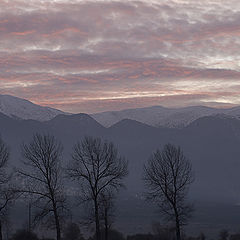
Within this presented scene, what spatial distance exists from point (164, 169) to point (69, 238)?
29533mm

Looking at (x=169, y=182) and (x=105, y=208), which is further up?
(x=169, y=182)

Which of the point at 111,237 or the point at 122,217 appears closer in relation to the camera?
the point at 111,237

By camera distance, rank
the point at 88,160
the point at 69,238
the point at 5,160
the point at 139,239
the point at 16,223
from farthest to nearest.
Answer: the point at 16,223 < the point at 69,238 < the point at 139,239 < the point at 88,160 < the point at 5,160

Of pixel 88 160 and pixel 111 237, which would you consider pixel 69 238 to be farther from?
pixel 88 160

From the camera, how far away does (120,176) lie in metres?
49.9

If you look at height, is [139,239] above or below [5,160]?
below

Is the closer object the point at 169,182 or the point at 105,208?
the point at 169,182

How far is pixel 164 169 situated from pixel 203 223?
131528mm

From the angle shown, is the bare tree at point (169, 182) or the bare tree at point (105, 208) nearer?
the bare tree at point (169, 182)

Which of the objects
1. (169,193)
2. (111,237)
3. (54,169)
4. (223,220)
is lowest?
(223,220)

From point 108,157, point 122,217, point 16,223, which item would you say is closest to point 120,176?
point 108,157

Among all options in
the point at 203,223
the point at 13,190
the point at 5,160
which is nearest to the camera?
the point at 13,190

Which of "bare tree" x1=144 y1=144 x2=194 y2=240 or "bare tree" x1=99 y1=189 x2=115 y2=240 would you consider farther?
"bare tree" x1=99 y1=189 x2=115 y2=240

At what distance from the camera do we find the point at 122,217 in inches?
7662
